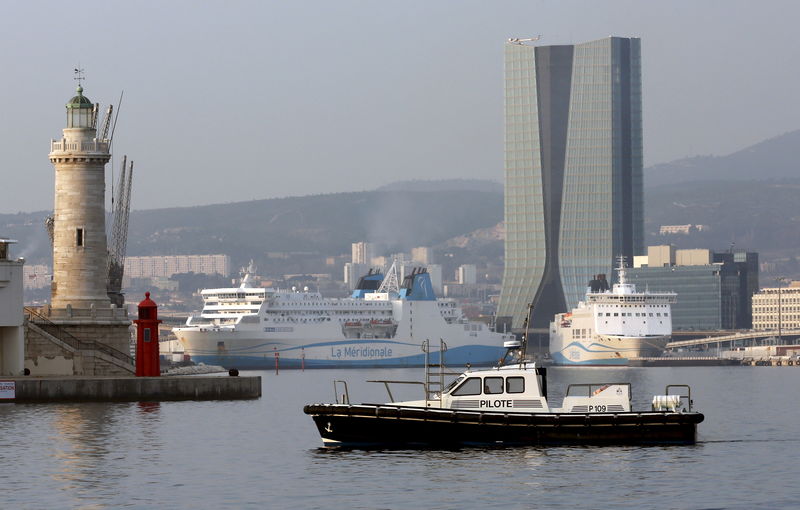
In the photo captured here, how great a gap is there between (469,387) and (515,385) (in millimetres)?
1108

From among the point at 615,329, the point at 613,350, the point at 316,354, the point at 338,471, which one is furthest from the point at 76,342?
the point at 615,329

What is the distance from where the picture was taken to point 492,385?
3706 centimetres

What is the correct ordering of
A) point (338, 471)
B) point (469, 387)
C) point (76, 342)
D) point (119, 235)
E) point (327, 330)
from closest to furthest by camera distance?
point (338, 471) → point (469, 387) → point (76, 342) → point (119, 235) → point (327, 330)

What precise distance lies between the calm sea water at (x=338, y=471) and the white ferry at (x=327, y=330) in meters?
103

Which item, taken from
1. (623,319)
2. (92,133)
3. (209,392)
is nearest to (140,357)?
(209,392)

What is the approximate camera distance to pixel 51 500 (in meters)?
29.7

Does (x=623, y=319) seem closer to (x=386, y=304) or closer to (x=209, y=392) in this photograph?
(x=386, y=304)

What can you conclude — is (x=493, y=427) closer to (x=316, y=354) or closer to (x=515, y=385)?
(x=515, y=385)

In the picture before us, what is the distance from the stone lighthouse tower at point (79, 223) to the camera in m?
60.0

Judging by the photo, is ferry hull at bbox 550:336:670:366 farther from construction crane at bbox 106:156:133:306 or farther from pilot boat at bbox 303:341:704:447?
pilot boat at bbox 303:341:704:447

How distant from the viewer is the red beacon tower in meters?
56.1

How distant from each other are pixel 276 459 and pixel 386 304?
408 feet

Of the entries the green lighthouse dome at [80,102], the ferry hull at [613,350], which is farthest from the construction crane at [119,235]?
the ferry hull at [613,350]

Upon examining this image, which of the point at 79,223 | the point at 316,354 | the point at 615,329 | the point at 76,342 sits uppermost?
the point at 79,223
